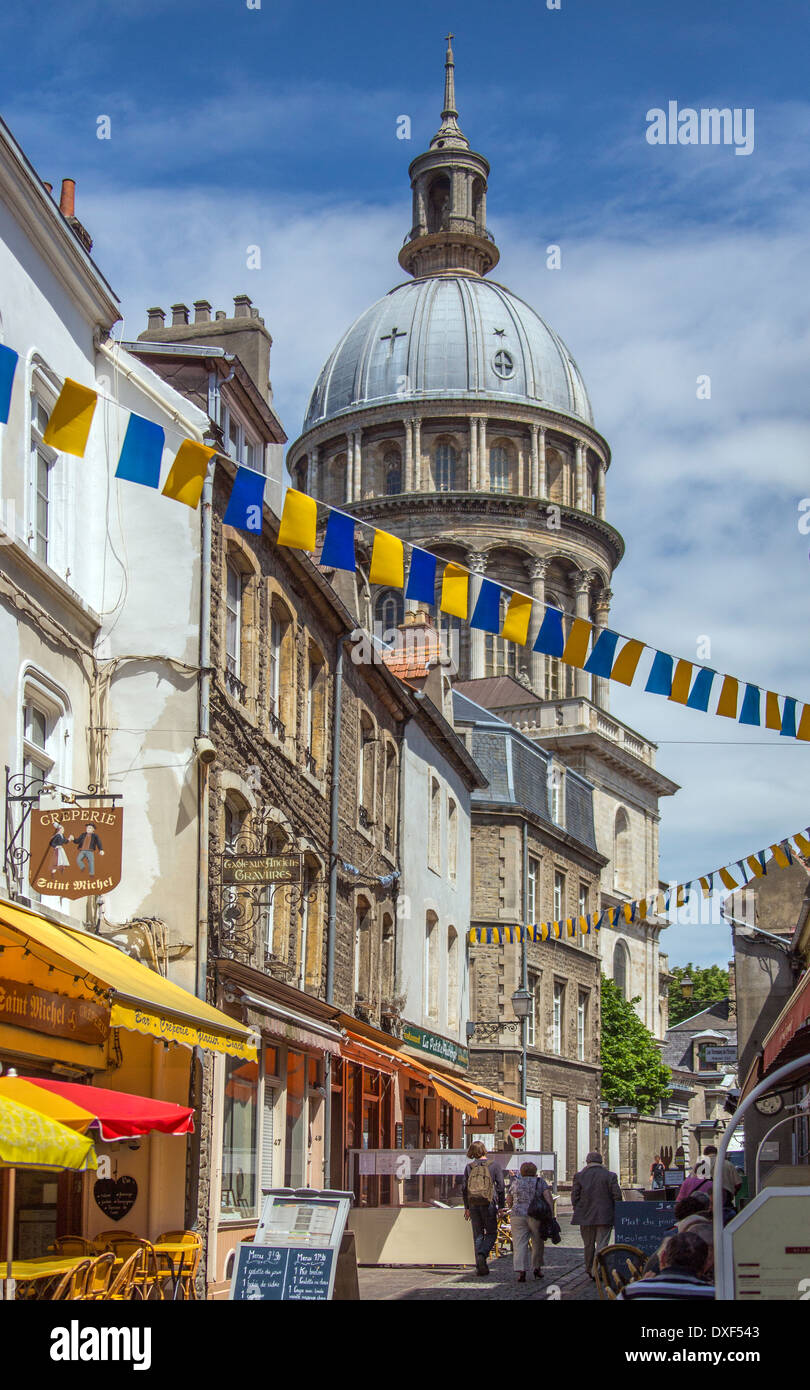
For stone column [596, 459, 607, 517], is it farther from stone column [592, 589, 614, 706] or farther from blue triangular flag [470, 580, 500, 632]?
blue triangular flag [470, 580, 500, 632]

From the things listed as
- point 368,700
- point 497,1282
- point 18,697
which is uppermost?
point 368,700

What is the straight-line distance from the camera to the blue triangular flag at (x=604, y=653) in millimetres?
13820

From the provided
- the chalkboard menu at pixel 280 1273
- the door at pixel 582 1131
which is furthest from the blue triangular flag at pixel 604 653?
the door at pixel 582 1131

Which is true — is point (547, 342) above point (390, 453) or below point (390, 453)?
above

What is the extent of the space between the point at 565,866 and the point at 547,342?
1543 inches

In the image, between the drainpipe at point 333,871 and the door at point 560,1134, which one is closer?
the drainpipe at point 333,871

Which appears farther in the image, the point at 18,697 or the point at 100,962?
the point at 18,697

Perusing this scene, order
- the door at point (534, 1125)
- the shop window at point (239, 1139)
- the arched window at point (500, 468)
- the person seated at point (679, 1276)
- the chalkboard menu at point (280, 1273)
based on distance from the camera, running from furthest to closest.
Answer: the arched window at point (500, 468)
the door at point (534, 1125)
the shop window at point (239, 1139)
the chalkboard menu at point (280, 1273)
the person seated at point (679, 1276)

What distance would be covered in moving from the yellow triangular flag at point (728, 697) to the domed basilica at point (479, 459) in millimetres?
51360

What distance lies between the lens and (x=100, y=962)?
13648 mm

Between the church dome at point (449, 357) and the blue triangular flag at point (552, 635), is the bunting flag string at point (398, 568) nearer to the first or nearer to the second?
the blue triangular flag at point (552, 635)

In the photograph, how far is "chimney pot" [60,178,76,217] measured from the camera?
746 inches
